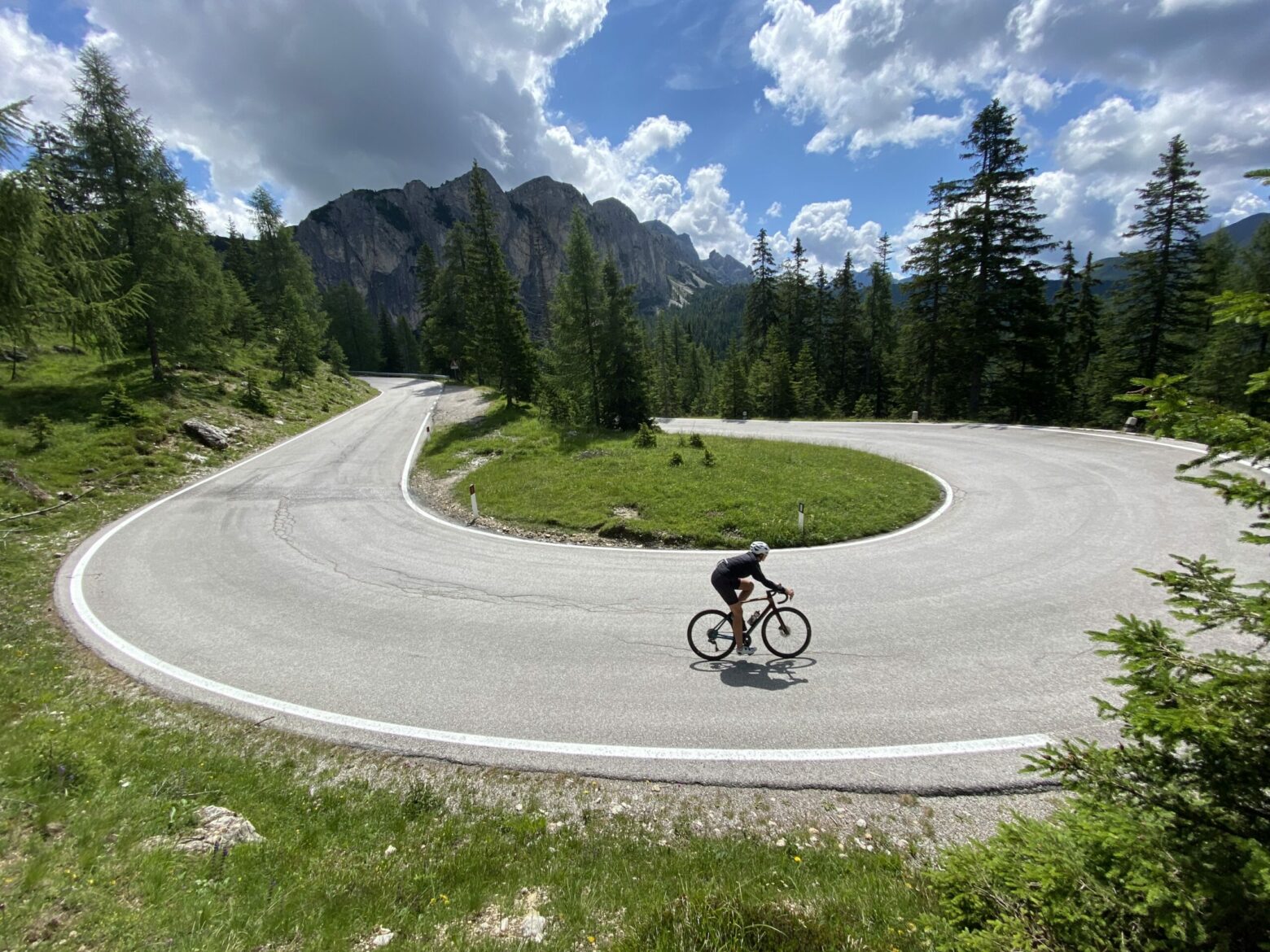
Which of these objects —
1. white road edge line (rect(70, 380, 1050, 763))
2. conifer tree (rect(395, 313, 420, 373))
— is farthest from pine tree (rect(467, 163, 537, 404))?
conifer tree (rect(395, 313, 420, 373))

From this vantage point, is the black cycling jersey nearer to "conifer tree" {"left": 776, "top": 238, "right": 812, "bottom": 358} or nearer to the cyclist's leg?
the cyclist's leg

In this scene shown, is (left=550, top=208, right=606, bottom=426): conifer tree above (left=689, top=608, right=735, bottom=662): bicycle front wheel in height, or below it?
above

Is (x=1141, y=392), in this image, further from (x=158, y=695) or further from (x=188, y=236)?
(x=188, y=236)

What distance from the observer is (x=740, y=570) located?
302 inches

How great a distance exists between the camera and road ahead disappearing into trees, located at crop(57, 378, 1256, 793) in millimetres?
5785

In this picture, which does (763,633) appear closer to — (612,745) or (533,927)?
(612,745)

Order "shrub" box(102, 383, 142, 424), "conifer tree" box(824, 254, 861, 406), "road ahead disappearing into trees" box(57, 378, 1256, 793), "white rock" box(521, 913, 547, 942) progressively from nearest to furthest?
"white rock" box(521, 913, 547, 942) → "road ahead disappearing into trees" box(57, 378, 1256, 793) → "shrub" box(102, 383, 142, 424) → "conifer tree" box(824, 254, 861, 406)

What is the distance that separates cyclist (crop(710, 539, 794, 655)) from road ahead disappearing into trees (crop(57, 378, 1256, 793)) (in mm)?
439

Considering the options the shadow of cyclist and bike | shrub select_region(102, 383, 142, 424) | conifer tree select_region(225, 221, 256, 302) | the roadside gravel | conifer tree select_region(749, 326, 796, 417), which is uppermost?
conifer tree select_region(225, 221, 256, 302)

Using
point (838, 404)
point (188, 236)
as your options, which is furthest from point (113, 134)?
point (838, 404)

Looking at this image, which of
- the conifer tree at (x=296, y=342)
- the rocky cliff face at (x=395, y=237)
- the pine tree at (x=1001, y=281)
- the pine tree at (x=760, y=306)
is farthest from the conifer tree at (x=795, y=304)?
the rocky cliff face at (x=395, y=237)

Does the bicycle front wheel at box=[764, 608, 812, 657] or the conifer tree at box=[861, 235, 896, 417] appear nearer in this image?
the bicycle front wheel at box=[764, 608, 812, 657]

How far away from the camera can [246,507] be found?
1556 centimetres

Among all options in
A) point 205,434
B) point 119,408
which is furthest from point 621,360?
point 119,408
